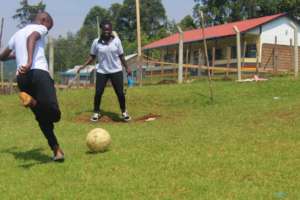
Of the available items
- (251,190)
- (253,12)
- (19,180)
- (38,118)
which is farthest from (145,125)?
(253,12)

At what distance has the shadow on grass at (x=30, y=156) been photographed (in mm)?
6879

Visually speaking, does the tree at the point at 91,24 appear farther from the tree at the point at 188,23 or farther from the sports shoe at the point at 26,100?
the sports shoe at the point at 26,100

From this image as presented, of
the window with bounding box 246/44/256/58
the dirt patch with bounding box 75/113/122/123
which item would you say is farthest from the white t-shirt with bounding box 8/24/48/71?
the window with bounding box 246/44/256/58

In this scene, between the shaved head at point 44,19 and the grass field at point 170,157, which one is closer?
the grass field at point 170,157

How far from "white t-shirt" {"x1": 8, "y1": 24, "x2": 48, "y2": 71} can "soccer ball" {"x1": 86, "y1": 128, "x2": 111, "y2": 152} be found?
3.91ft

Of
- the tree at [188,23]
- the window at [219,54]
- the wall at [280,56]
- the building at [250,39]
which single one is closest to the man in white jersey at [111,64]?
the wall at [280,56]

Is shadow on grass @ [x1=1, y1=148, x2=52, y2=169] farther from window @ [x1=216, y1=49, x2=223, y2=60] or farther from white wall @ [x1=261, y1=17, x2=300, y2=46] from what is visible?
window @ [x1=216, y1=49, x2=223, y2=60]

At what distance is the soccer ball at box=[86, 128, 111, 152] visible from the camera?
23.9 ft

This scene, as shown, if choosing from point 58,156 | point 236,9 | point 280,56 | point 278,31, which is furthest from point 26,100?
point 236,9

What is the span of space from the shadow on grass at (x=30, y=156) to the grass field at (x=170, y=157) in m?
0.01

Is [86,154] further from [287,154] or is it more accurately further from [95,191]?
[287,154]

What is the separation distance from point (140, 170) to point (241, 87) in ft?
32.6

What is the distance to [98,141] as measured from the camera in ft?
23.9

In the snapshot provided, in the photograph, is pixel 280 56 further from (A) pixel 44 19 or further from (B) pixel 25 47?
(B) pixel 25 47
